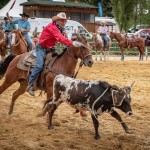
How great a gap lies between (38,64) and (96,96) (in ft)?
5.55

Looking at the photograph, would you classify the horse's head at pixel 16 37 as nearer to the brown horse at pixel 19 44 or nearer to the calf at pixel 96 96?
the brown horse at pixel 19 44

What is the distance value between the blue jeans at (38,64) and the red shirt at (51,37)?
120 mm

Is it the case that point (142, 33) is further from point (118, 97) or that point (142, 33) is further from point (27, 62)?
point (118, 97)

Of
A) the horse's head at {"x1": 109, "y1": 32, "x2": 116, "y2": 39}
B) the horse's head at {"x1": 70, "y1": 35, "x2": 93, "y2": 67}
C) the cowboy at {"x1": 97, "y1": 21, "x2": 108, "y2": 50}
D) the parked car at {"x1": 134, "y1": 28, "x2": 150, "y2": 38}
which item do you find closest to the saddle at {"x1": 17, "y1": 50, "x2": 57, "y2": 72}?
the horse's head at {"x1": 70, "y1": 35, "x2": 93, "y2": 67}

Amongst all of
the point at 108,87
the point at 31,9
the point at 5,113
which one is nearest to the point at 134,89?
the point at 5,113

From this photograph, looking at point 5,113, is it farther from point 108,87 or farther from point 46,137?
point 108,87

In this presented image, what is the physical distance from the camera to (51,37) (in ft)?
26.2

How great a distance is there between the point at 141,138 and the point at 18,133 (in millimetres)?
2091

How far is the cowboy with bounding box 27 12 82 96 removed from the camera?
306 inches

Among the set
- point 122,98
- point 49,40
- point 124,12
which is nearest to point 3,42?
point 49,40

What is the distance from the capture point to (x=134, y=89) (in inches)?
485

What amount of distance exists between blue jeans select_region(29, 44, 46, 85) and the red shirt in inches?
4.7

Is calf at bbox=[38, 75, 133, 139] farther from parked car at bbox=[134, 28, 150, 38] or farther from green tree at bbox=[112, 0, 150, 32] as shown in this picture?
green tree at bbox=[112, 0, 150, 32]

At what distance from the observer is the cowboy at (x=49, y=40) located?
7777 mm
